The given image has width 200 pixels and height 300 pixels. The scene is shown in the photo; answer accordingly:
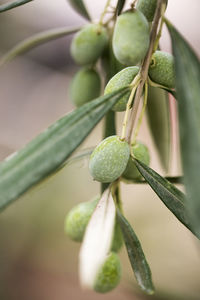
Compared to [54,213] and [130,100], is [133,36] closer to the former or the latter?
[130,100]

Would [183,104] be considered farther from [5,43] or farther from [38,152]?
[5,43]

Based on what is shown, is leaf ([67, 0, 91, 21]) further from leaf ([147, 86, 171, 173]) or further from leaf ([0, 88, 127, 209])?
leaf ([0, 88, 127, 209])

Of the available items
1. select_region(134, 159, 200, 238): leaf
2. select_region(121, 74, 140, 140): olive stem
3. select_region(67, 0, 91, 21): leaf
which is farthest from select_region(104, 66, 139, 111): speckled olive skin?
select_region(67, 0, 91, 21): leaf

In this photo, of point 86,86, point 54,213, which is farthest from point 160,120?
point 54,213

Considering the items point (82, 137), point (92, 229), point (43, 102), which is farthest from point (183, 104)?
point (43, 102)

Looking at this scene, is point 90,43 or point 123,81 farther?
point 90,43

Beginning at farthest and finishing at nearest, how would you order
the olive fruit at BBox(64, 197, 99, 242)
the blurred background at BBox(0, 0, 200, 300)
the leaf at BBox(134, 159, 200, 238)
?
the blurred background at BBox(0, 0, 200, 300) < the olive fruit at BBox(64, 197, 99, 242) < the leaf at BBox(134, 159, 200, 238)

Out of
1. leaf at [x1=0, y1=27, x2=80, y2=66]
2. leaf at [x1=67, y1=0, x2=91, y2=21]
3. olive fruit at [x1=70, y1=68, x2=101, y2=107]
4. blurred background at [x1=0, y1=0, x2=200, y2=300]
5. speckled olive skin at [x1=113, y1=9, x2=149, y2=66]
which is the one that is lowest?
blurred background at [x1=0, y1=0, x2=200, y2=300]
